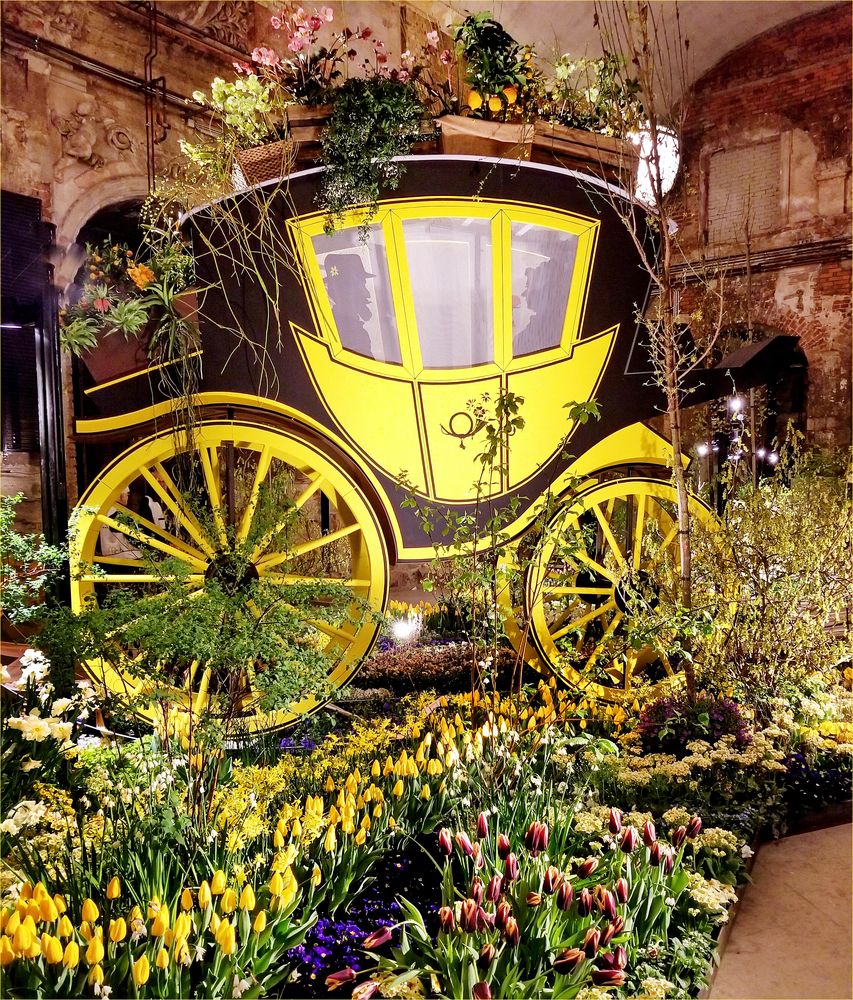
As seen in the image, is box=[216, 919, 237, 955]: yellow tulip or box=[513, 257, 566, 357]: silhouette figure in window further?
box=[513, 257, 566, 357]: silhouette figure in window

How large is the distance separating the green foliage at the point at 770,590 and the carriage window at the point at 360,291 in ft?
5.84

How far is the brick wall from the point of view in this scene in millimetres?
6004

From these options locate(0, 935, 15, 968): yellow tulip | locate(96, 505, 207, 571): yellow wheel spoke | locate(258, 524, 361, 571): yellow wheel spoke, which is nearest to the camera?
locate(0, 935, 15, 968): yellow tulip

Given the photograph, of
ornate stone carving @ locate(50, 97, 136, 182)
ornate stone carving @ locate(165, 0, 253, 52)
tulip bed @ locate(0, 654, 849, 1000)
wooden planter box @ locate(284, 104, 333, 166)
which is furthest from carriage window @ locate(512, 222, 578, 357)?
ornate stone carving @ locate(50, 97, 136, 182)

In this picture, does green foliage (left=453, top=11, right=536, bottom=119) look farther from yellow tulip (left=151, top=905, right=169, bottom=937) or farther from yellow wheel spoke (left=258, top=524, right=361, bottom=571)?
yellow tulip (left=151, top=905, right=169, bottom=937)

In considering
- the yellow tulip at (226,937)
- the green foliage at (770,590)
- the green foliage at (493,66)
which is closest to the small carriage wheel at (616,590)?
the green foliage at (770,590)

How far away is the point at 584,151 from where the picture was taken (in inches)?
120

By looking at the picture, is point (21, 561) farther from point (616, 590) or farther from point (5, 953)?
point (616, 590)

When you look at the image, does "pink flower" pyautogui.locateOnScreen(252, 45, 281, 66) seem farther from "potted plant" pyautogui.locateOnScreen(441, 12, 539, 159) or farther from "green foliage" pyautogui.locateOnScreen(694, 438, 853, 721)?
"green foliage" pyautogui.locateOnScreen(694, 438, 853, 721)

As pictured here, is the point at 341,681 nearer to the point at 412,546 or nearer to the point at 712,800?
the point at 412,546

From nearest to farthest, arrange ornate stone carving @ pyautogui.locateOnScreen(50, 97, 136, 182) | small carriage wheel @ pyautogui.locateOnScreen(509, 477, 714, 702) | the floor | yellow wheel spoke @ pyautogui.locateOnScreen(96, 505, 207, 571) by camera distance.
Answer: the floor
yellow wheel spoke @ pyautogui.locateOnScreen(96, 505, 207, 571)
small carriage wheel @ pyautogui.locateOnScreen(509, 477, 714, 702)
ornate stone carving @ pyautogui.locateOnScreen(50, 97, 136, 182)

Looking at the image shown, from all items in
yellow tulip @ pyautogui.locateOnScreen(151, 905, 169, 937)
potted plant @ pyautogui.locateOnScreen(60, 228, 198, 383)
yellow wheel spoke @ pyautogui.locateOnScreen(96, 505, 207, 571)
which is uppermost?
potted plant @ pyautogui.locateOnScreen(60, 228, 198, 383)

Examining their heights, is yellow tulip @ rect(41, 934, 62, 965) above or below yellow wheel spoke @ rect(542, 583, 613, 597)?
below

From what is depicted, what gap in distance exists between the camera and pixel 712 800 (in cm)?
280
